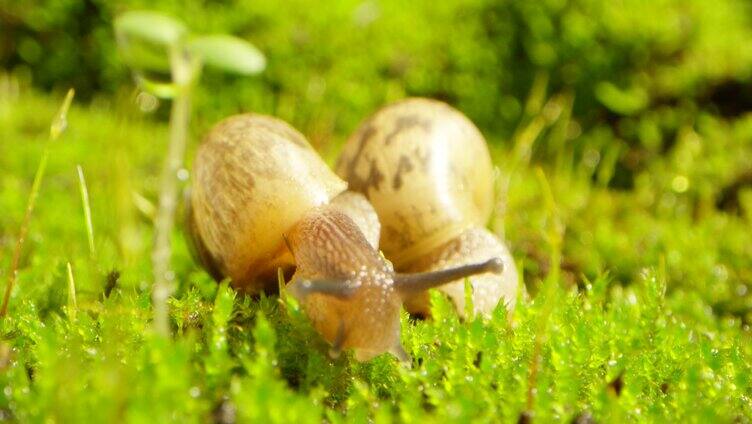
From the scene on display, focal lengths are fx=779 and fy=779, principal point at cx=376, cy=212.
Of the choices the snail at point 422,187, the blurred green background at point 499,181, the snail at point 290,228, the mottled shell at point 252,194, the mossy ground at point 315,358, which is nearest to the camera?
the mossy ground at point 315,358

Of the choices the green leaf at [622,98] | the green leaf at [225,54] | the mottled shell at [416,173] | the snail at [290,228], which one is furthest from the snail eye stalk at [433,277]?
the green leaf at [622,98]

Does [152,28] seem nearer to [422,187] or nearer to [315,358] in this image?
[422,187]

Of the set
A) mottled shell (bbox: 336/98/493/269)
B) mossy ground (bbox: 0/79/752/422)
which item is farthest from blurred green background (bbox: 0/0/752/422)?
mottled shell (bbox: 336/98/493/269)

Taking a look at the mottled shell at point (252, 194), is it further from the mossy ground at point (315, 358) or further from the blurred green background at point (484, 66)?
the blurred green background at point (484, 66)

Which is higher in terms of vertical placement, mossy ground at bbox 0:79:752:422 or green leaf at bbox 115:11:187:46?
green leaf at bbox 115:11:187:46

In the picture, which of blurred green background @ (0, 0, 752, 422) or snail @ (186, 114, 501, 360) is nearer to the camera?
blurred green background @ (0, 0, 752, 422)

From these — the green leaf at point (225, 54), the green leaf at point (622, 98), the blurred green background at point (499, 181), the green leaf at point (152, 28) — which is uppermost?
the green leaf at point (152, 28)

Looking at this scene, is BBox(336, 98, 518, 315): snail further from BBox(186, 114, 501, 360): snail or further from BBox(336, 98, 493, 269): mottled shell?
BBox(186, 114, 501, 360): snail
